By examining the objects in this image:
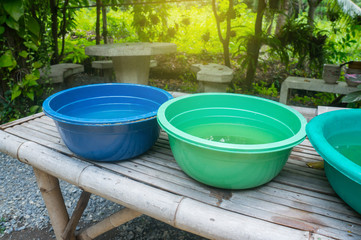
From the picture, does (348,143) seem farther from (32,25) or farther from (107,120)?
(32,25)

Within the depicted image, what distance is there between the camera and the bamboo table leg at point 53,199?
4.91 feet

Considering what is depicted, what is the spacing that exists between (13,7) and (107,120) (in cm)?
175

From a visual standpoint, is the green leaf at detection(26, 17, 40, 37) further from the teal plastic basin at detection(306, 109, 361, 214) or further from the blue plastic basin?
the teal plastic basin at detection(306, 109, 361, 214)

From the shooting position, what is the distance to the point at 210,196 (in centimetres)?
95

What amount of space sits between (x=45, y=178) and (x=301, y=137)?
1.32 m

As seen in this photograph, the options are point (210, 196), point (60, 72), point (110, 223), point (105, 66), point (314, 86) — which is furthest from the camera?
point (105, 66)

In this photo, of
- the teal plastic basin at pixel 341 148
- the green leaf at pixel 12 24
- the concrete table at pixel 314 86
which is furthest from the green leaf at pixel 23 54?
the concrete table at pixel 314 86

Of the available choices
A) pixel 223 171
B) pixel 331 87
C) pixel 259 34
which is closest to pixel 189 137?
pixel 223 171

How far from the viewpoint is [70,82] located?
388cm

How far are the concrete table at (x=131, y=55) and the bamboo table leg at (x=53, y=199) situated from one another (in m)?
2.00

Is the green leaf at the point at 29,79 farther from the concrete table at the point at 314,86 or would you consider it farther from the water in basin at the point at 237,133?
the concrete table at the point at 314,86

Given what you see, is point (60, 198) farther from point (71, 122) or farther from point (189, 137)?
point (189, 137)

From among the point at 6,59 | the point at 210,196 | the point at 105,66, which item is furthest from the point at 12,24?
the point at 210,196

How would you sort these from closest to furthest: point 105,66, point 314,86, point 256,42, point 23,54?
1. point 23,54
2. point 314,86
3. point 256,42
4. point 105,66
